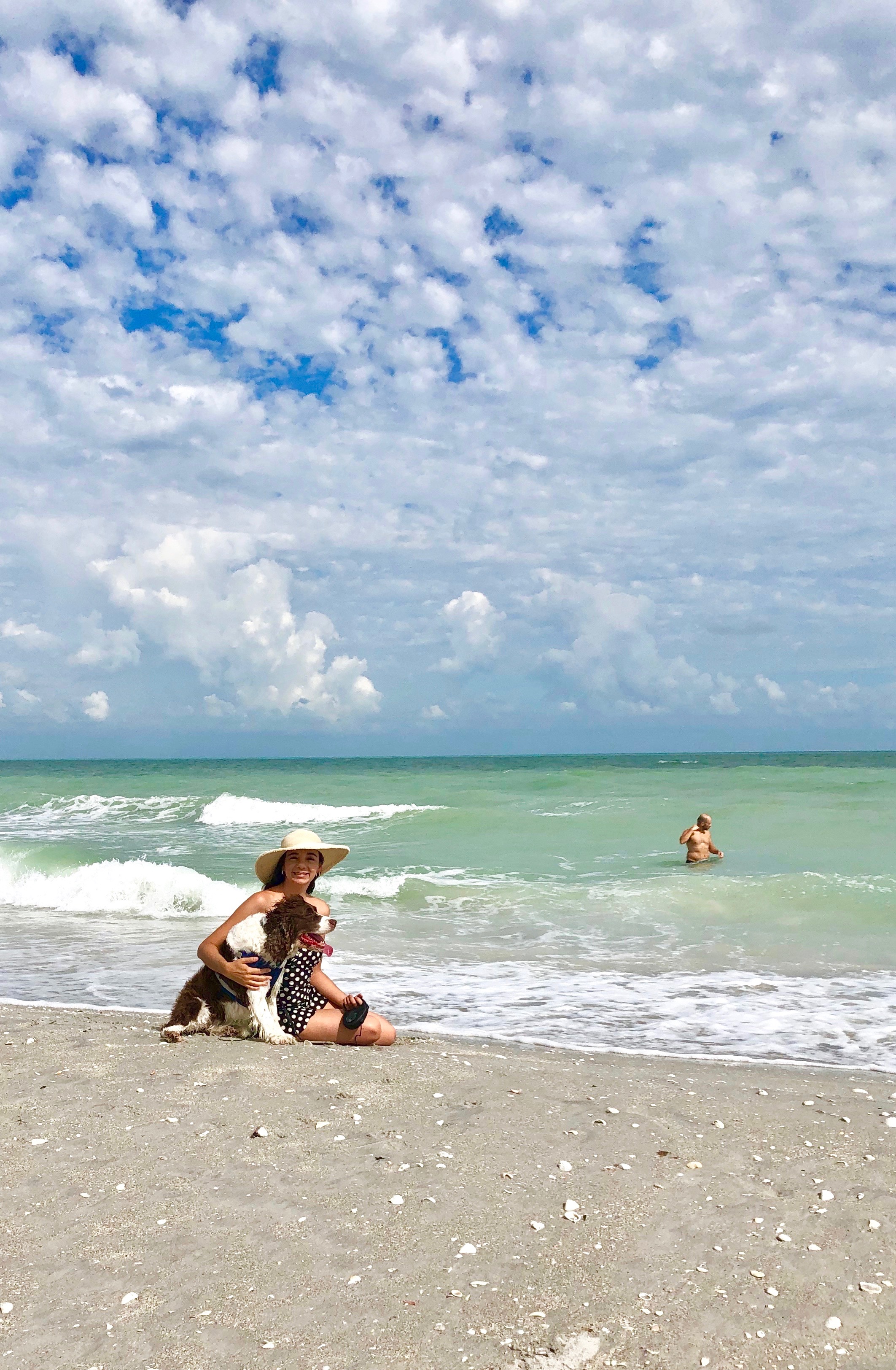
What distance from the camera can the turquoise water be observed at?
804cm

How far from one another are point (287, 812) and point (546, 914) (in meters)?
23.3

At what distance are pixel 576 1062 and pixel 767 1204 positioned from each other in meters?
2.38

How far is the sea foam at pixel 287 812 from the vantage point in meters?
30.5

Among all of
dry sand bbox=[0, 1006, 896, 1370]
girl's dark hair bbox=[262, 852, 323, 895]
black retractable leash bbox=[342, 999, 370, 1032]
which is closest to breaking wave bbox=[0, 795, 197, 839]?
girl's dark hair bbox=[262, 852, 323, 895]

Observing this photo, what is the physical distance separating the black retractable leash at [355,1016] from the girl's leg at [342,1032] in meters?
0.05

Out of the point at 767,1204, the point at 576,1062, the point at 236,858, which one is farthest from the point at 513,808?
the point at 767,1204

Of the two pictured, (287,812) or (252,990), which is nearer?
(252,990)

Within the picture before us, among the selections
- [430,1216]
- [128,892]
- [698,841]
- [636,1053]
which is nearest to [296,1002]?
[636,1053]

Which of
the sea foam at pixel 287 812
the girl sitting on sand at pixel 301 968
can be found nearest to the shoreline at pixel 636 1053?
the girl sitting on sand at pixel 301 968

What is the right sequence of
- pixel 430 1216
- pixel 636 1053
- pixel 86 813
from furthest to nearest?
1. pixel 86 813
2. pixel 636 1053
3. pixel 430 1216

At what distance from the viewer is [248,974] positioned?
19.7ft

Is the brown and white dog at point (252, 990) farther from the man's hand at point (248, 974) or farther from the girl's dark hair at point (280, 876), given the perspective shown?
the girl's dark hair at point (280, 876)

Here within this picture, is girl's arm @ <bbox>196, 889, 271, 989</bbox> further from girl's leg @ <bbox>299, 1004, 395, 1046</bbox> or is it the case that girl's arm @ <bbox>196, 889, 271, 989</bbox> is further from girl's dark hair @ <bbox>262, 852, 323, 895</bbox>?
girl's leg @ <bbox>299, 1004, 395, 1046</bbox>

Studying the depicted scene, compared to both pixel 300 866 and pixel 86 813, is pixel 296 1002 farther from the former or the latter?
pixel 86 813
